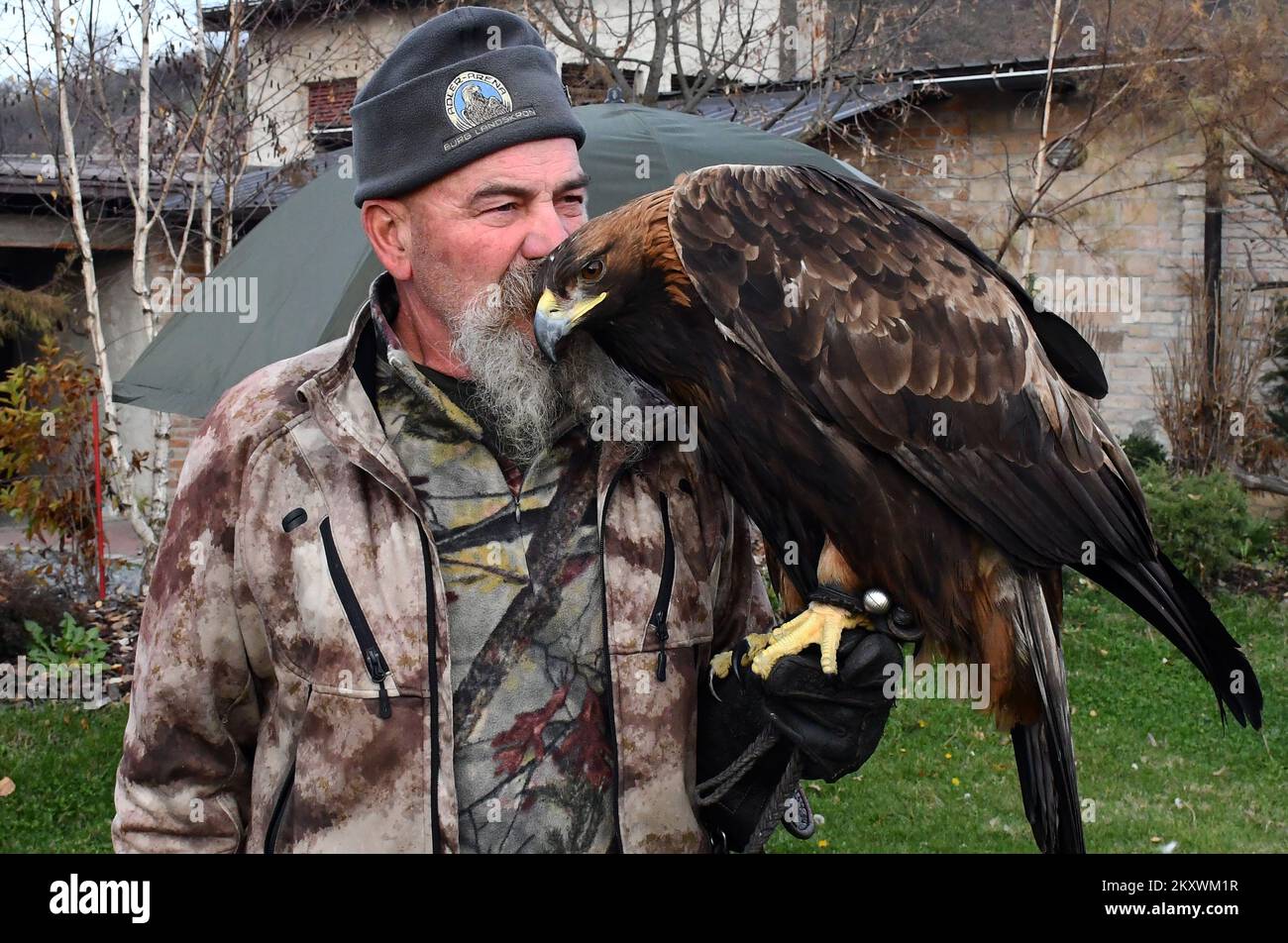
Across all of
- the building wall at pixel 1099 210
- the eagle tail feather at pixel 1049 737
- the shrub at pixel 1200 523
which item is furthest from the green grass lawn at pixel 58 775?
the building wall at pixel 1099 210

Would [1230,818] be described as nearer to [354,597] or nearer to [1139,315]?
[354,597]

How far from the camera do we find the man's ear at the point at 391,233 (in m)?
2.19

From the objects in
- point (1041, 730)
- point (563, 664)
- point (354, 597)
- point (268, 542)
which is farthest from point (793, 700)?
point (268, 542)

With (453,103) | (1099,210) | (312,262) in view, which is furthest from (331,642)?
(1099,210)

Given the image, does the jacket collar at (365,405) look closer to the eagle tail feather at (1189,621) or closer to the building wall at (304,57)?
the eagle tail feather at (1189,621)

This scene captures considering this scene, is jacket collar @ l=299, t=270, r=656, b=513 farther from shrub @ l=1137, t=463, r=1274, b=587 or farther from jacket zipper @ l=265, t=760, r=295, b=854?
shrub @ l=1137, t=463, r=1274, b=587

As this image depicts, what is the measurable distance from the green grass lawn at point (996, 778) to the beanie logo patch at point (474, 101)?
4.03 m

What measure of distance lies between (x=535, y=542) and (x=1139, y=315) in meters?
11.4

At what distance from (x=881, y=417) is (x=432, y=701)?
94cm

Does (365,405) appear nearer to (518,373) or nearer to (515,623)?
(518,373)

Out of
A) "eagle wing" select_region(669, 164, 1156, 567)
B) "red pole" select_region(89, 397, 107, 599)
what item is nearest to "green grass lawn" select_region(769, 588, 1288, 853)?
"eagle wing" select_region(669, 164, 1156, 567)

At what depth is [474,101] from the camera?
6.91 feet

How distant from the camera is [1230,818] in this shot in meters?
5.89
